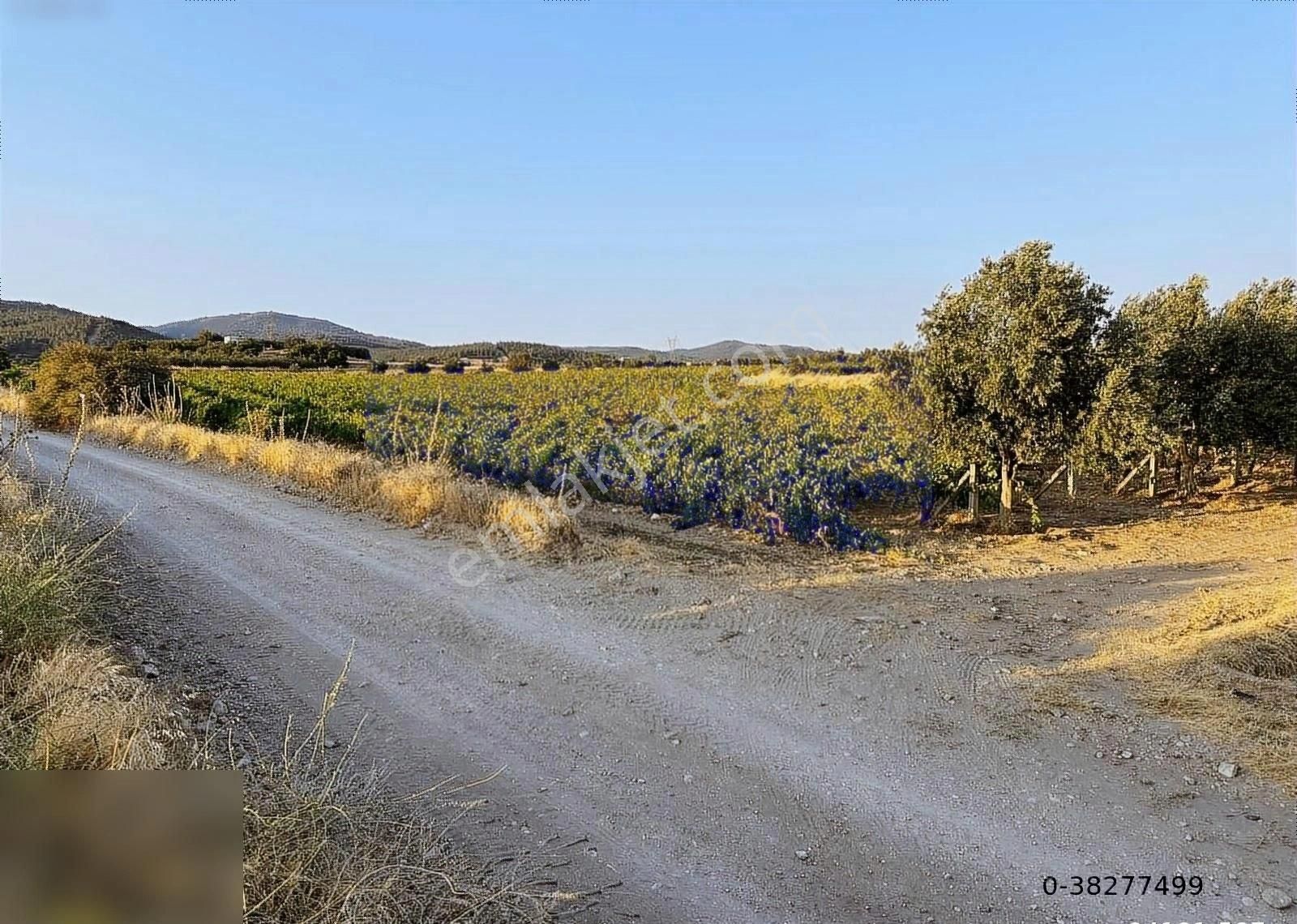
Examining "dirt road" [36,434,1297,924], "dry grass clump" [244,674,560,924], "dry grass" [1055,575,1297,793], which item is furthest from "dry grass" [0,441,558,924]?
"dry grass" [1055,575,1297,793]

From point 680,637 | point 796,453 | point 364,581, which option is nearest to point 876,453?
point 796,453

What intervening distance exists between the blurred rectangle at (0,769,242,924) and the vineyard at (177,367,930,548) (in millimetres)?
8530

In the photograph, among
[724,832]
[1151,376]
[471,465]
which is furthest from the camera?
[471,465]

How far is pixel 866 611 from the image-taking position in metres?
6.17

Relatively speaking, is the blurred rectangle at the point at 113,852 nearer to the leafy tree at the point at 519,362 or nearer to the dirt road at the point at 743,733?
the dirt road at the point at 743,733

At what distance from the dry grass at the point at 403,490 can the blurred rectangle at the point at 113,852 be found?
6.39 meters

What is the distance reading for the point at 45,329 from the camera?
1438 inches

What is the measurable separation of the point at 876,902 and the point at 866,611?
3.37 meters

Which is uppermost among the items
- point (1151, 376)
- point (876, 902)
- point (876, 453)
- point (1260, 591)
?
point (1151, 376)

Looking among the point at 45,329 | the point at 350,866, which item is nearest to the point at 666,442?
the point at 350,866

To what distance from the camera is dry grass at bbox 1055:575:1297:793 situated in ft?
13.4

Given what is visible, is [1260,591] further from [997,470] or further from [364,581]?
[364,581]

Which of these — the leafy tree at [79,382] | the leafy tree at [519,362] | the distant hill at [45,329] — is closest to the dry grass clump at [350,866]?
the leafy tree at [79,382]

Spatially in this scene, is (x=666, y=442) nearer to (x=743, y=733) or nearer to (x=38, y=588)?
(x=743, y=733)
